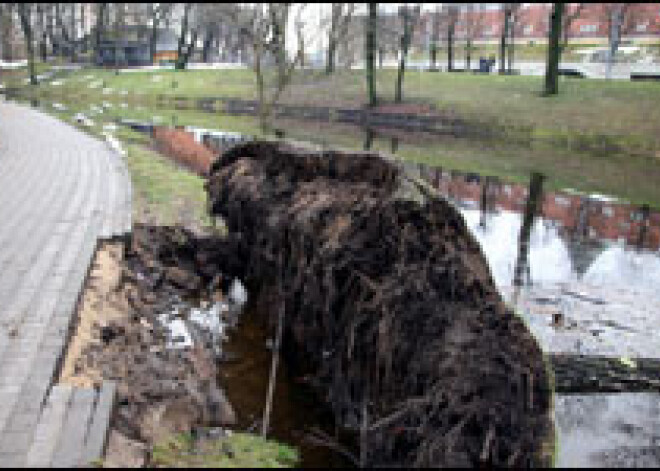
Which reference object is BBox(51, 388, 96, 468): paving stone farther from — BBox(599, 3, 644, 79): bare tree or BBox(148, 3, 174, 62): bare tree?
BBox(148, 3, 174, 62): bare tree

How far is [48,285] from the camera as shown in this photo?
7.60 m

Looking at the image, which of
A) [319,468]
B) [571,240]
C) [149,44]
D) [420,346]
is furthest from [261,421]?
[149,44]

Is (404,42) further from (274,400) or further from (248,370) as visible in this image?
(274,400)

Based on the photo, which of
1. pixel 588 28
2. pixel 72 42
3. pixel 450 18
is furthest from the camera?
pixel 72 42

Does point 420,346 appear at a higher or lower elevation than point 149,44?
lower

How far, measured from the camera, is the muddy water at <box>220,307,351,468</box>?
5562mm

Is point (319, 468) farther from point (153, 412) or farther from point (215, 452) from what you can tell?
point (153, 412)

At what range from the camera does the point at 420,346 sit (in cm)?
518

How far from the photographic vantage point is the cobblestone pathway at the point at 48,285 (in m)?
4.67

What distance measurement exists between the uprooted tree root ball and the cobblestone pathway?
2224 millimetres

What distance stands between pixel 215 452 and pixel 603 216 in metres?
14.3

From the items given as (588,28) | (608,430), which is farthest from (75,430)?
(588,28)

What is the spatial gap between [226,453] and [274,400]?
1464 mm

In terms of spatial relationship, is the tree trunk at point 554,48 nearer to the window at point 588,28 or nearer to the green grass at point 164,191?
the green grass at point 164,191
